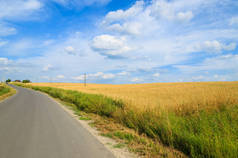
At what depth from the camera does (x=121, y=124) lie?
6.93 m

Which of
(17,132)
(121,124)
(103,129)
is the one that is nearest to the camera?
(17,132)

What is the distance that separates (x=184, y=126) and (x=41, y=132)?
5.19 meters

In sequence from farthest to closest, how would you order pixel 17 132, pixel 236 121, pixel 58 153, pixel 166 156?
1. pixel 17 132
2. pixel 236 121
3. pixel 58 153
4. pixel 166 156

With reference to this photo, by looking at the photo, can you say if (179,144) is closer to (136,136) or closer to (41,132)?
(136,136)

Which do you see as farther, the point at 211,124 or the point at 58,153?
the point at 211,124

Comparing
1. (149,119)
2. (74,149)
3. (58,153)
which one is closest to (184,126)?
(149,119)

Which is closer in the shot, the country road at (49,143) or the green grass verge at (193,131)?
the green grass verge at (193,131)

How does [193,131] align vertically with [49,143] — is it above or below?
above

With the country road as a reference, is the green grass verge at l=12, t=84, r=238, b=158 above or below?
above

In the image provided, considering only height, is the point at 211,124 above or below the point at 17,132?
above

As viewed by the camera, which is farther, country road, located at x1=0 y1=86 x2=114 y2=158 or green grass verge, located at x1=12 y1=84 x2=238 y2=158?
country road, located at x1=0 y1=86 x2=114 y2=158

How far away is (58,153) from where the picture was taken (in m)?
4.12

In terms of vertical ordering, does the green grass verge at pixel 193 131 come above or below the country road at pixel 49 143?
Answer: above

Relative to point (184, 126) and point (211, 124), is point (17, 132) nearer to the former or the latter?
point (184, 126)
